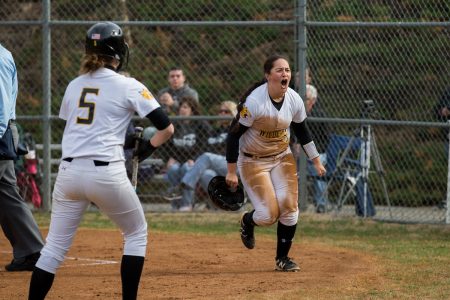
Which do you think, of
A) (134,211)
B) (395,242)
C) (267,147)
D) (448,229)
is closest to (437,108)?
(448,229)

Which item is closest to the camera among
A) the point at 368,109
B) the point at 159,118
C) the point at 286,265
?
the point at 159,118

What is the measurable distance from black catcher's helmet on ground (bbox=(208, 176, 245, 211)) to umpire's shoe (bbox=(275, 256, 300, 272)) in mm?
691

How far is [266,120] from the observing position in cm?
813

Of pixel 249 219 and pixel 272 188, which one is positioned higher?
pixel 272 188

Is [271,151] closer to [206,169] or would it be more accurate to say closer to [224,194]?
[224,194]

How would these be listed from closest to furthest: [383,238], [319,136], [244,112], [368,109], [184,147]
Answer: [244,112]
[383,238]
[368,109]
[319,136]
[184,147]

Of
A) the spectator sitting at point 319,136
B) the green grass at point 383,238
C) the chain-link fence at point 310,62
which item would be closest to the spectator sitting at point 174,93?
the chain-link fence at point 310,62

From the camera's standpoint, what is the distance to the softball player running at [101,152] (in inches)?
232

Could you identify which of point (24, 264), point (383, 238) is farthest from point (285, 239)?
point (383, 238)

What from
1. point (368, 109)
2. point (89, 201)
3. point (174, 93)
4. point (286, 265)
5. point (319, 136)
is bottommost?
point (286, 265)

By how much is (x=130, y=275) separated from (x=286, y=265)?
2.42 meters

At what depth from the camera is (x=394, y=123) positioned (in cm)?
1122

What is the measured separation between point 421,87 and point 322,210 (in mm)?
2596

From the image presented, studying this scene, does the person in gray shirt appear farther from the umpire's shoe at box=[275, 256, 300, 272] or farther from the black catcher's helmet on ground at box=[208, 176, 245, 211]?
the umpire's shoe at box=[275, 256, 300, 272]
